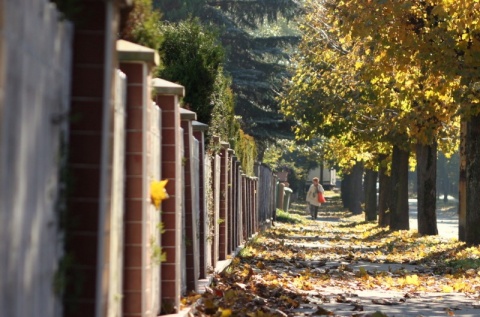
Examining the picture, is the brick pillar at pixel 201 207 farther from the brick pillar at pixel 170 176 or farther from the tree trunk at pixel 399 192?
the tree trunk at pixel 399 192

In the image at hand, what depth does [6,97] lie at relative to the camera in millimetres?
4418

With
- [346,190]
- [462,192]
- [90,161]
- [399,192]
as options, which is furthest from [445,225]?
[90,161]

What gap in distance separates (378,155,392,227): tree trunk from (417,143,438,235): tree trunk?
758cm

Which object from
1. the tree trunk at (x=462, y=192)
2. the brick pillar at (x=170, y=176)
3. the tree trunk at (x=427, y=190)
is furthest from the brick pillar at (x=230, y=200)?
the tree trunk at (x=427, y=190)

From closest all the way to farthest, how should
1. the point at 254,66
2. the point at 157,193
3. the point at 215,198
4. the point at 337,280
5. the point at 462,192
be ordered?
the point at 157,193
the point at 215,198
the point at 337,280
the point at 462,192
the point at 254,66

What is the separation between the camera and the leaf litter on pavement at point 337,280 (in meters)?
12.0

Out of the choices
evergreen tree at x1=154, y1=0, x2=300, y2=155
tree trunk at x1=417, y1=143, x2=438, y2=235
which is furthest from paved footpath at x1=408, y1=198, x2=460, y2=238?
evergreen tree at x1=154, y1=0, x2=300, y2=155

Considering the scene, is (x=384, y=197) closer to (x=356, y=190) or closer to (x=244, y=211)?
(x=244, y=211)

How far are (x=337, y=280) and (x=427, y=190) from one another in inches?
690

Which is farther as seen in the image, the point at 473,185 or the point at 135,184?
the point at 473,185

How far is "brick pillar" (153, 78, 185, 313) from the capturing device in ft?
32.2

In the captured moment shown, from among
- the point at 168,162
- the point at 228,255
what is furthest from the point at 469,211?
the point at 168,162

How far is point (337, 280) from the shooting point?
57.2ft

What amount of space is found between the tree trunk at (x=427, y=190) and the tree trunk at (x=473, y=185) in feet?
26.6
